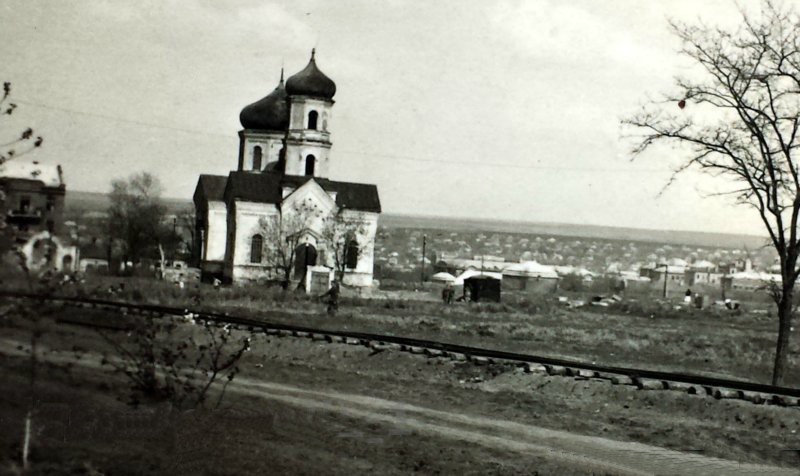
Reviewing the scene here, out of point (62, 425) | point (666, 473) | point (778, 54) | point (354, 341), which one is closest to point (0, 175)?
point (62, 425)

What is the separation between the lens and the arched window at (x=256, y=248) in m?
47.1

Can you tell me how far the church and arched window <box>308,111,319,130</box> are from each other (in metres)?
0.05

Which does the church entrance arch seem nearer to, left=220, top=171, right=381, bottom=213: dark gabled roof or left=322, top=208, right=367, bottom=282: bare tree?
left=322, top=208, right=367, bottom=282: bare tree

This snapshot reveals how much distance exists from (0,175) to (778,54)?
58.1 feet

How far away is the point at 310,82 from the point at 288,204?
6.57 meters

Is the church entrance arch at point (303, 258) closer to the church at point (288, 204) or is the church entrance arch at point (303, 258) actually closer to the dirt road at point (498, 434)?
the church at point (288, 204)

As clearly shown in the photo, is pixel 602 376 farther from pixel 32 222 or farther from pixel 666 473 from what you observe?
pixel 32 222

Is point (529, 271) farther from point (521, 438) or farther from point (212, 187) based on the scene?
point (521, 438)

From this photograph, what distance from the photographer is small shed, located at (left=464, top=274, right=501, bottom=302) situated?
153ft

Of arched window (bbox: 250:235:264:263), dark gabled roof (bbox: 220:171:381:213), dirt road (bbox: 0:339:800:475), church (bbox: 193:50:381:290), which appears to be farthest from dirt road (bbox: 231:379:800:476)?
dark gabled roof (bbox: 220:171:381:213)

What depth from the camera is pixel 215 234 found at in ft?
161

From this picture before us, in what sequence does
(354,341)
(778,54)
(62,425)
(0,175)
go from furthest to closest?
(354,341), (778,54), (62,425), (0,175)

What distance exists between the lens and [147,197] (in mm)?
34219

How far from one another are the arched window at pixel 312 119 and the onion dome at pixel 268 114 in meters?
2.62
